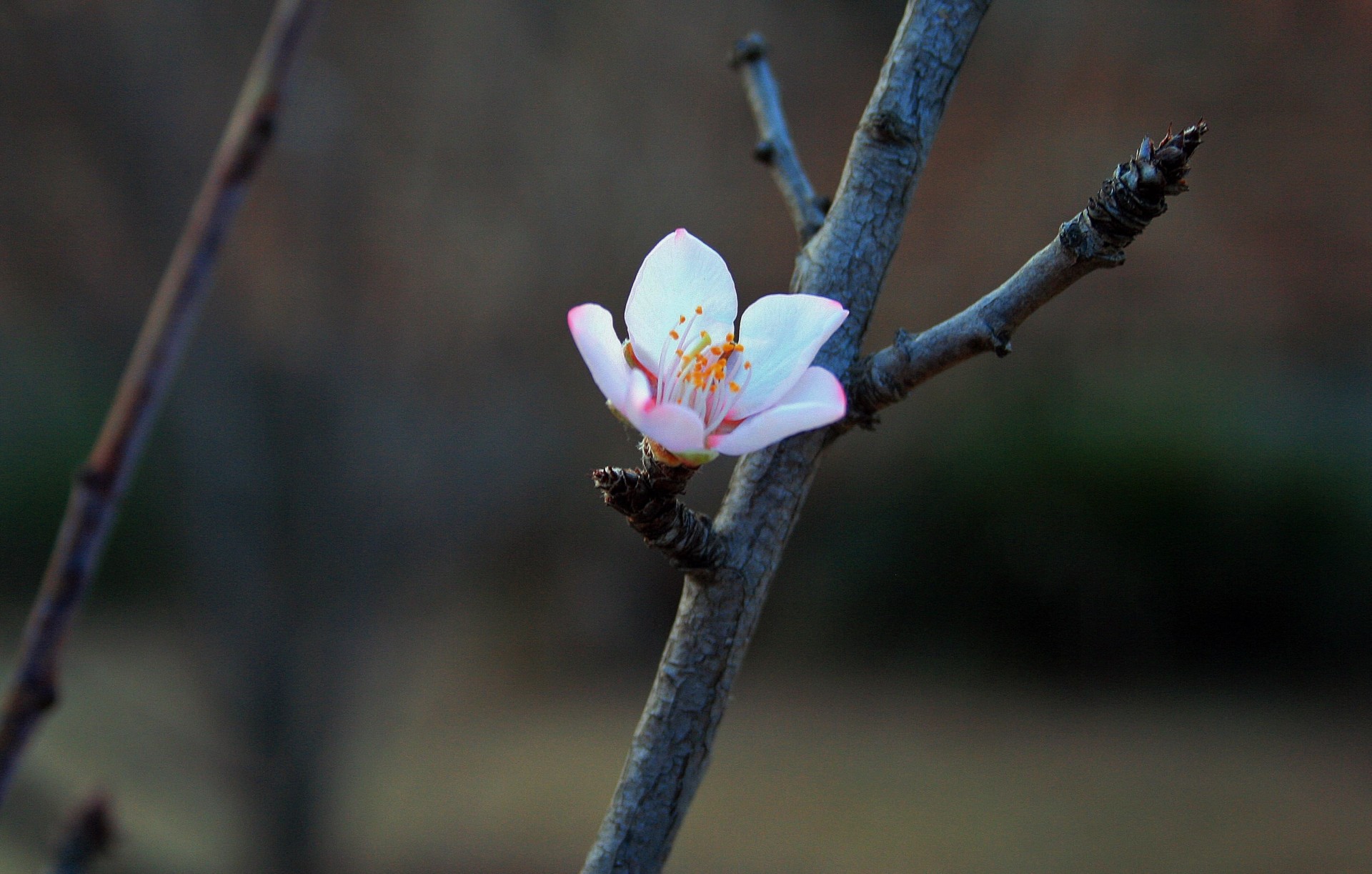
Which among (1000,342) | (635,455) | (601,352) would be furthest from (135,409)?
(635,455)

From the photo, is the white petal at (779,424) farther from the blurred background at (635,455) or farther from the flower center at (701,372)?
the blurred background at (635,455)

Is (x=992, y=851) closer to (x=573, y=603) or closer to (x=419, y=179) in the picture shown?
(x=573, y=603)

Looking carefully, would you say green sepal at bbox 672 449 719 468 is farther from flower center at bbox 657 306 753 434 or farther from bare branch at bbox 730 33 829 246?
bare branch at bbox 730 33 829 246

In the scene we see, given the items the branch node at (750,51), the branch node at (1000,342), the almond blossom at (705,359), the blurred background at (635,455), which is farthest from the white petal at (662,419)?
the blurred background at (635,455)

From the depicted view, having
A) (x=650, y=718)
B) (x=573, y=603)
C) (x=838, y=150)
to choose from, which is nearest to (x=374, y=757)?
(x=573, y=603)

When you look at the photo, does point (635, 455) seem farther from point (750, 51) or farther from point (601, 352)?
point (601, 352)

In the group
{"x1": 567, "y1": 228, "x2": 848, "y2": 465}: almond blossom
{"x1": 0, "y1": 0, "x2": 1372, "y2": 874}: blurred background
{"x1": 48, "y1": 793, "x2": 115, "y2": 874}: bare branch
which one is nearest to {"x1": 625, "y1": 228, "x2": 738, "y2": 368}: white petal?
{"x1": 567, "y1": 228, "x2": 848, "y2": 465}: almond blossom
